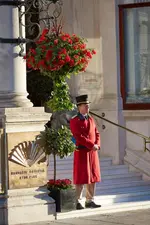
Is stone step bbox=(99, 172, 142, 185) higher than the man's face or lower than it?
lower

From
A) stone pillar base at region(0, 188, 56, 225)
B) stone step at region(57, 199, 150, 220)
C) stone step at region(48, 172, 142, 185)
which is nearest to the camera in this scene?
stone pillar base at region(0, 188, 56, 225)

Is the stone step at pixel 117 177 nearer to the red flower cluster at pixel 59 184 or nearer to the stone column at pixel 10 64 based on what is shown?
the red flower cluster at pixel 59 184

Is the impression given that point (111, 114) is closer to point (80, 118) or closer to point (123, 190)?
point (123, 190)

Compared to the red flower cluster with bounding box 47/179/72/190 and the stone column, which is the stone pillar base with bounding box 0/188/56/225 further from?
the stone column

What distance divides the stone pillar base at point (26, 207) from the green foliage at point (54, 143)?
597 mm

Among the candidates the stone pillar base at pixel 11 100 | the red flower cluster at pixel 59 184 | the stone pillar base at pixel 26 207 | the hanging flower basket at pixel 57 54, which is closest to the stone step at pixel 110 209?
the stone pillar base at pixel 26 207

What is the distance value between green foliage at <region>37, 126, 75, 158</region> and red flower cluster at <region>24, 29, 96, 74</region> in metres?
0.94

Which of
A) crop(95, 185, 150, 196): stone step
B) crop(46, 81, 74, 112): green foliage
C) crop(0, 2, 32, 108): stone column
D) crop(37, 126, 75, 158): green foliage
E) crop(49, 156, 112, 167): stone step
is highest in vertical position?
crop(0, 2, 32, 108): stone column

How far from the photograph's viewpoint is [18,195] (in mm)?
11828

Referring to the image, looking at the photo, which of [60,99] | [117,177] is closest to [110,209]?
[60,99]

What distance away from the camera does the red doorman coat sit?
12602 mm

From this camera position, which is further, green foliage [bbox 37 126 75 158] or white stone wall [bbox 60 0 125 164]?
white stone wall [bbox 60 0 125 164]

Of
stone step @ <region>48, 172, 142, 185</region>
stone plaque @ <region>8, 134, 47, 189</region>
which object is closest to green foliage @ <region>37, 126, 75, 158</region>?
stone plaque @ <region>8, 134, 47, 189</region>

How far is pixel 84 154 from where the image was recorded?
12.7m
